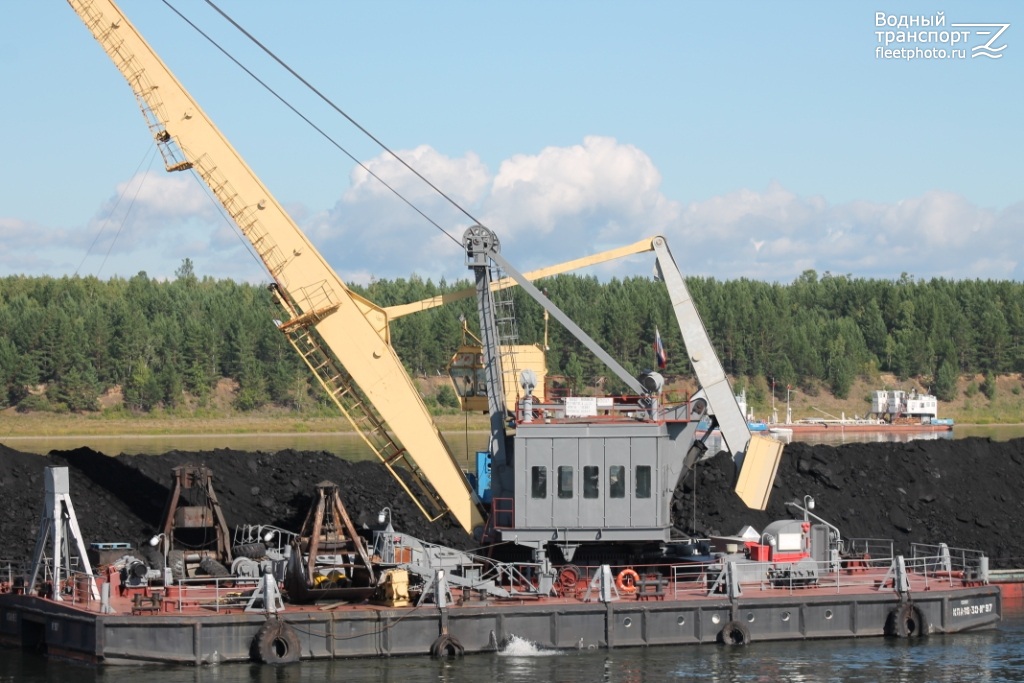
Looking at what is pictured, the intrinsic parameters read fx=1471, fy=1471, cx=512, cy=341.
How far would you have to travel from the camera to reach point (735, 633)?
34.5 m

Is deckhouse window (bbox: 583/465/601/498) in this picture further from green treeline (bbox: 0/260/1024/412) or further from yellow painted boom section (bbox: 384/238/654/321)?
green treeline (bbox: 0/260/1024/412)

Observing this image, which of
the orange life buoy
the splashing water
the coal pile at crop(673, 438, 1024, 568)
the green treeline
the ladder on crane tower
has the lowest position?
the splashing water

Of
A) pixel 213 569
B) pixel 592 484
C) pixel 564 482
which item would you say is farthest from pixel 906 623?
pixel 213 569

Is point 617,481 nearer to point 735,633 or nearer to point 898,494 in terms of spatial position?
point 735,633

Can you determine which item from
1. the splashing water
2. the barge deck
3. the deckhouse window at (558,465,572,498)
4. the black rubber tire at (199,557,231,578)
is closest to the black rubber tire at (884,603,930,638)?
the barge deck

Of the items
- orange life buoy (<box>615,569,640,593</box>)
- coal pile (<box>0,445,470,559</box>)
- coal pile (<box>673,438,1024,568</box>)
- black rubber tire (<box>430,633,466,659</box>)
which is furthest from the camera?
coal pile (<box>673,438,1024,568</box>)

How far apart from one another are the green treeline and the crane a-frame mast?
7428 cm

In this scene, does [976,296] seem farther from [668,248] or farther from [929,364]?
[668,248]

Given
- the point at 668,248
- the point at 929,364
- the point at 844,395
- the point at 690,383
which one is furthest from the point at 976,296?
the point at 668,248

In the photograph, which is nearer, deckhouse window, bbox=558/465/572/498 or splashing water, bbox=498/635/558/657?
splashing water, bbox=498/635/558/657

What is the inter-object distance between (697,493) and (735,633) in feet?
47.9

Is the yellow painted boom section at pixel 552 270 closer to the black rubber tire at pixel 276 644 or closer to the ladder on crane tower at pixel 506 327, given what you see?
the ladder on crane tower at pixel 506 327

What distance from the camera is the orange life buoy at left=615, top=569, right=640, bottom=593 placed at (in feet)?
116

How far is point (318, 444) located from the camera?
95000 millimetres
